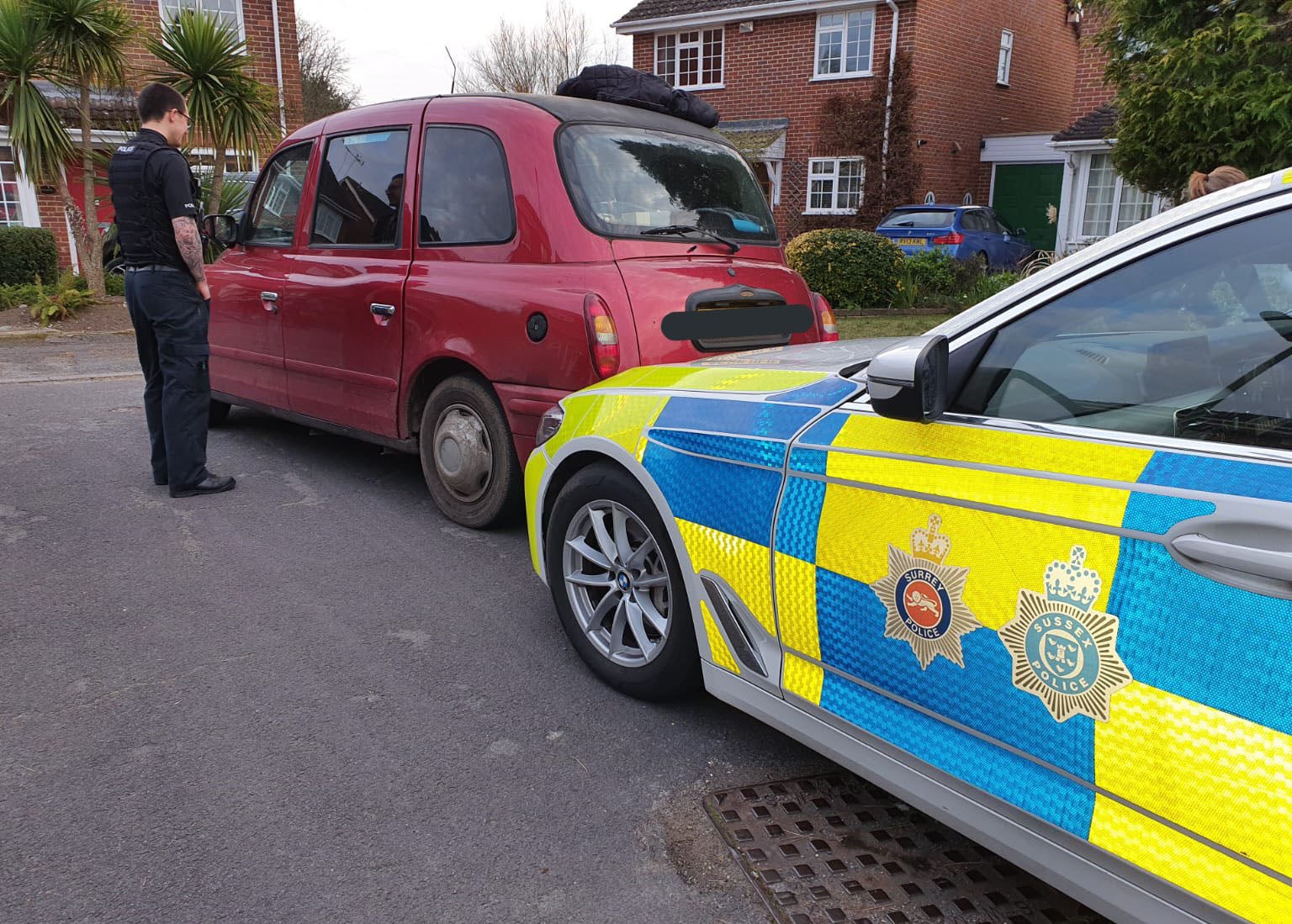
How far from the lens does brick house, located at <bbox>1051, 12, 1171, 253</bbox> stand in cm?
2102

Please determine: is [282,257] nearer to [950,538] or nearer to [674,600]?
[674,600]

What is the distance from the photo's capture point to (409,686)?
3338 millimetres

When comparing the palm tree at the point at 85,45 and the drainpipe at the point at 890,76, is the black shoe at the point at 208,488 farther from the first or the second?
the drainpipe at the point at 890,76

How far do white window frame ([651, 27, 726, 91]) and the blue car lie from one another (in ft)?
22.4

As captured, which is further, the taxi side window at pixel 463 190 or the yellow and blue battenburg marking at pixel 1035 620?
the taxi side window at pixel 463 190

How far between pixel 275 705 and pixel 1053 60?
29.6m

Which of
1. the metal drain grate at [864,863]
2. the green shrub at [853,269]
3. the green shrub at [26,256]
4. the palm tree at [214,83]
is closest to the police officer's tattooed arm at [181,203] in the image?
the metal drain grate at [864,863]

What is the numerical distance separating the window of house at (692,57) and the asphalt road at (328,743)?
73.4ft

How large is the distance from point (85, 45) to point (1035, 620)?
1363cm

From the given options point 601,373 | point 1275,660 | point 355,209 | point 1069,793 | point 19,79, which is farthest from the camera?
point 19,79

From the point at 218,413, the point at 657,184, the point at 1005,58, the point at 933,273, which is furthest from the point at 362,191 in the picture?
the point at 1005,58

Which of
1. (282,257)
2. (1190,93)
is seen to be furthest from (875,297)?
(282,257)

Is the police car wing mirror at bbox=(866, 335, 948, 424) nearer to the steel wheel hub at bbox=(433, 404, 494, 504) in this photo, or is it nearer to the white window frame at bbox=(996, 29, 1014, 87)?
the steel wheel hub at bbox=(433, 404, 494, 504)

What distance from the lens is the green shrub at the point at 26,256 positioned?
48.3 feet
